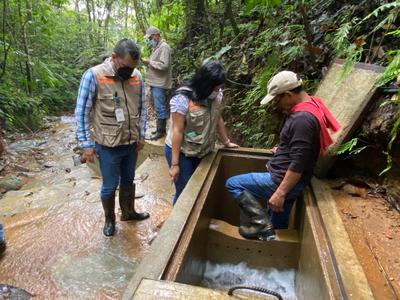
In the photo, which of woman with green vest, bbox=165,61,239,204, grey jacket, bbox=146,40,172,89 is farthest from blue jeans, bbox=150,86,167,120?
woman with green vest, bbox=165,61,239,204

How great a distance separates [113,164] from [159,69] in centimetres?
315

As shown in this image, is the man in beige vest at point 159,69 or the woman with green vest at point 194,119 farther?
the man in beige vest at point 159,69

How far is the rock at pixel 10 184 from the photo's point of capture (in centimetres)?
616

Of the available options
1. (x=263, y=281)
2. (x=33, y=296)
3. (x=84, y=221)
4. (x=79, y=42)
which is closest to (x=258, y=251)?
(x=263, y=281)

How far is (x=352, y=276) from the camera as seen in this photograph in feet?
6.20

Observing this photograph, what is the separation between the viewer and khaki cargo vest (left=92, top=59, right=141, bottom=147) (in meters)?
3.30

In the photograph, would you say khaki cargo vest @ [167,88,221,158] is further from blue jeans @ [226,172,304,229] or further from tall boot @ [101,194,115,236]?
tall boot @ [101,194,115,236]

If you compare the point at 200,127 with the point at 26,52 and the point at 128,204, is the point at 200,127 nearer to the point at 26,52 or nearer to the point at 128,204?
the point at 128,204

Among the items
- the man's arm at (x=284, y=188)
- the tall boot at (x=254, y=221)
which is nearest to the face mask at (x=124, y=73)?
the tall boot at (x=254, y=221)

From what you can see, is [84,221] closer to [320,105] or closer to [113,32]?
[320,105]

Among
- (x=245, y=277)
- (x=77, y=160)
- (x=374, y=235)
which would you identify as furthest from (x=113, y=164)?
(x=77, y=160)

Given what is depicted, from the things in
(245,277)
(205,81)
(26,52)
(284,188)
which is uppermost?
(205,81)

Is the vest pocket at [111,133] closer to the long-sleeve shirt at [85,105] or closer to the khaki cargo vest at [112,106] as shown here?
the khaki cargo vest at [112,106]

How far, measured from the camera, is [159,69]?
626cm
